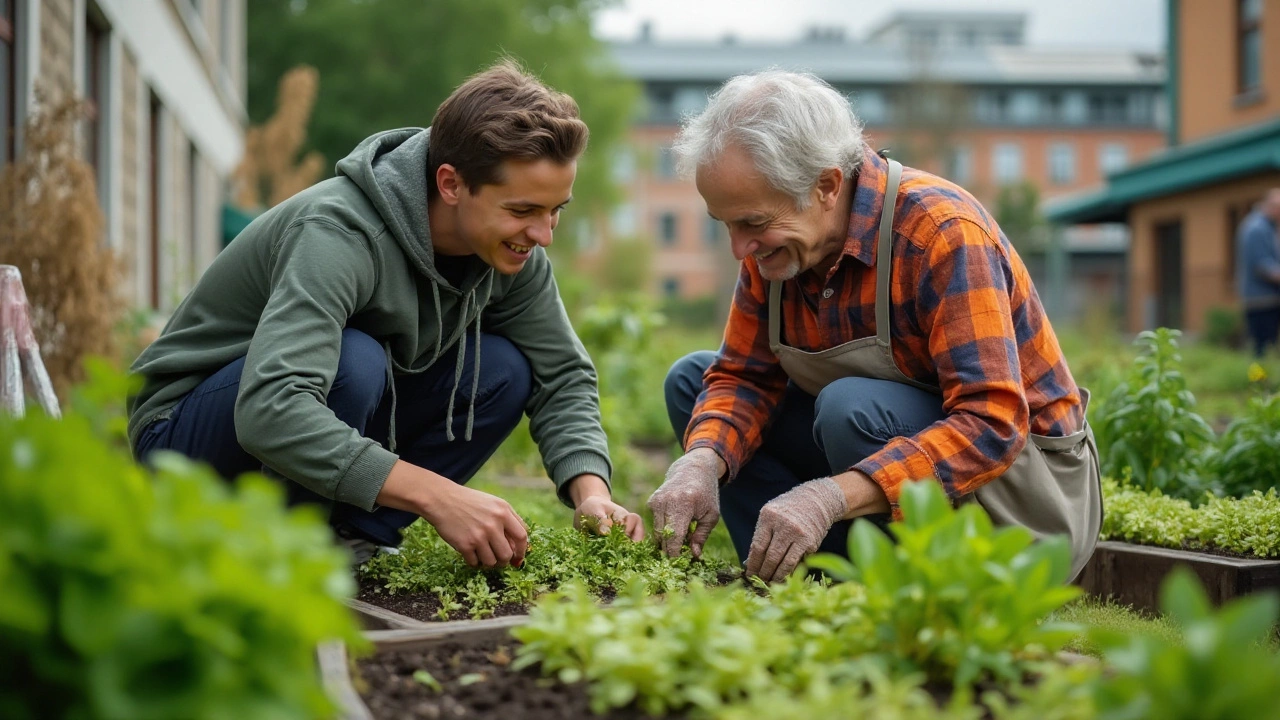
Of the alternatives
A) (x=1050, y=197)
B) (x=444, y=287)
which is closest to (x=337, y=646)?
(x=444, y=287)

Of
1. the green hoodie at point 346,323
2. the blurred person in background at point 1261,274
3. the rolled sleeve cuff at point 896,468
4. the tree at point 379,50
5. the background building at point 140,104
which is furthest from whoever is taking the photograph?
the tree at point 379,50

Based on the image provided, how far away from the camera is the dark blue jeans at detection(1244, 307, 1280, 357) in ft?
35.6

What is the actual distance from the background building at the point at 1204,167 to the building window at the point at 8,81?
48.1ft

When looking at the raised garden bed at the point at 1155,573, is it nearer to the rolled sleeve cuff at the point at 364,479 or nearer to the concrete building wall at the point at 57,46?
the rolled sleeve cuff at the point at 364,479

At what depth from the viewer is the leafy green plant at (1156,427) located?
3.66m

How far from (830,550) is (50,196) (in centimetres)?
343

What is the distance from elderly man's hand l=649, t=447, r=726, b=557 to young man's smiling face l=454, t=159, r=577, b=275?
65 centimetres

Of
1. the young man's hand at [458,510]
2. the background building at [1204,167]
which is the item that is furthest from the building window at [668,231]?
the young man's hand at [458,510]

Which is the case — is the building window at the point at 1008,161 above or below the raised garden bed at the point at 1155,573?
above

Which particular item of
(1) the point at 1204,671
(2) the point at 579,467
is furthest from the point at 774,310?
(1) the point at 1204,671

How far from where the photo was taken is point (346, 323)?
110 inches

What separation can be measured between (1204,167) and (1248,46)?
2.05 meters

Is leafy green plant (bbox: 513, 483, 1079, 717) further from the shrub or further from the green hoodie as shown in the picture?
the shrub

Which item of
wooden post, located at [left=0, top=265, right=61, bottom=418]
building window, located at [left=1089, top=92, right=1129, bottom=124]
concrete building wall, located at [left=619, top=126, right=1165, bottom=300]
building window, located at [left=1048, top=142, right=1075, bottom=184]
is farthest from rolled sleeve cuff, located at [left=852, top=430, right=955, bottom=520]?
building window, located at [left=1089, top=92, right=1129, bottom=124]
